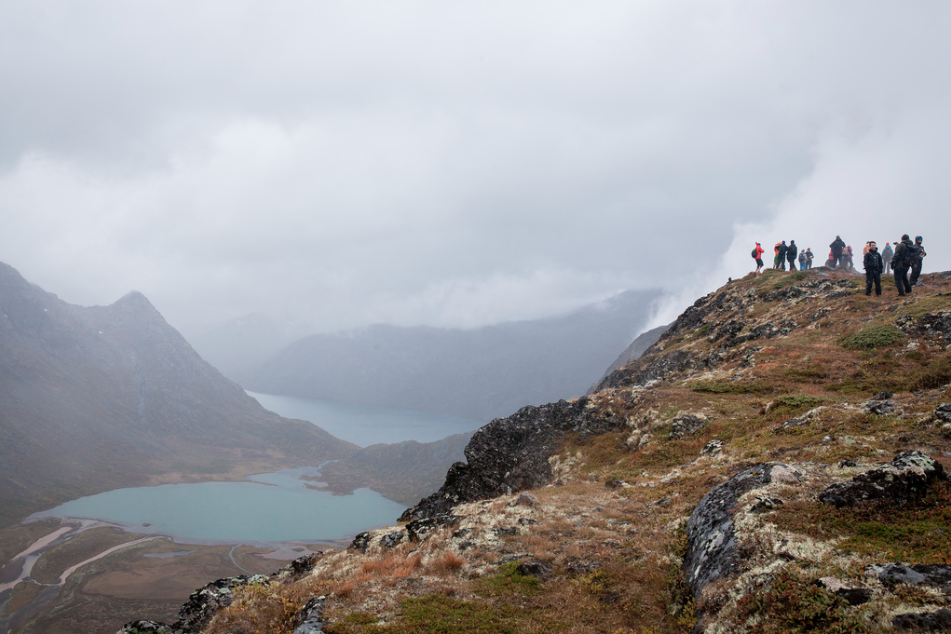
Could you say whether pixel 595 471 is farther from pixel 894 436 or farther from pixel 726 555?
pixel 726 555

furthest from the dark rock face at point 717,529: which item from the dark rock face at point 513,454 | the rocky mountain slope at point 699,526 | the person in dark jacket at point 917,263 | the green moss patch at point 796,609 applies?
the person in dark jacket at point 917,263

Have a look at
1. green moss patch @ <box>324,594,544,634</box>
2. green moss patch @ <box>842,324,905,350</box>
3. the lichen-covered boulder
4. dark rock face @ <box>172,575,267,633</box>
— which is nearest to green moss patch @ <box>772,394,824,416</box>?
green moss patch @ <box>842,324,905,350</box>

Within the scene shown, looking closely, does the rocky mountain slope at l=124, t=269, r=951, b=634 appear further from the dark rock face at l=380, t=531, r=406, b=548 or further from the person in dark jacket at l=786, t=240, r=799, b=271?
the person in dark jacket at l=786, t=240, r=799, b=271

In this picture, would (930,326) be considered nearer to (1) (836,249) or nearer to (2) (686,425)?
(2) (686,425)

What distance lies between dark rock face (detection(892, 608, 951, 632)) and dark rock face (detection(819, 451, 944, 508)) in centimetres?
427

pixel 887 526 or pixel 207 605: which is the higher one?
pixel 887 526

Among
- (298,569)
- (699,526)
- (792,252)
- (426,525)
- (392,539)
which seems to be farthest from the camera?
(792,252)

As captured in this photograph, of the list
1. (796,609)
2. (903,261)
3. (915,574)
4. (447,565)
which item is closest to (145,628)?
(447,565)

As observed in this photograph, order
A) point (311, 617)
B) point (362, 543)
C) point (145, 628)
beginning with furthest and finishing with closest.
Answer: point (362, 543) < point (145, 628) < point (311, 617)

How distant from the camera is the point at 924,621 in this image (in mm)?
6105

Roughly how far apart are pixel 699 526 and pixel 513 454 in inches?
828

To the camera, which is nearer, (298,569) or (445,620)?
(445,620)

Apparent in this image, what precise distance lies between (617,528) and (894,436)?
9.28 metres

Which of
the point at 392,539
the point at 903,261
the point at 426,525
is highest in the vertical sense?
the point at 903,261
